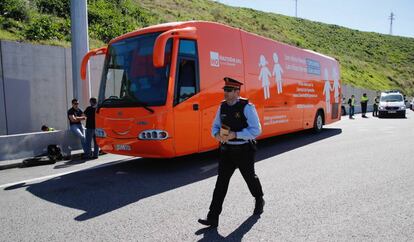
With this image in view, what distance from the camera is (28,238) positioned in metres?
3.96

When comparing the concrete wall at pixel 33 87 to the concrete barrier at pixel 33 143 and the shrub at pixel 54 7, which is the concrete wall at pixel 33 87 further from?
the shrub at pixel 54 7

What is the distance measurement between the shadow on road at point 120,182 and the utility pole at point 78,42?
353 cm

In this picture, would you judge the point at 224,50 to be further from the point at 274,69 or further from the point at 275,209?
the point at 275,209

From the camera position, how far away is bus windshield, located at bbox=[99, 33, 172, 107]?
6.89 m

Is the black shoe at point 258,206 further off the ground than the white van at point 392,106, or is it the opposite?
the white van at point 392,106

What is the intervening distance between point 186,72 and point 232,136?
133 inches

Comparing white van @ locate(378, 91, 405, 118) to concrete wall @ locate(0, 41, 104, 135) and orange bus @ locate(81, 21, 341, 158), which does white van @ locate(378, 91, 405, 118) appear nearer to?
orange bus @ locate(81, 21, 341, 158)

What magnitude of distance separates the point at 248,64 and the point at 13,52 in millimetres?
7702

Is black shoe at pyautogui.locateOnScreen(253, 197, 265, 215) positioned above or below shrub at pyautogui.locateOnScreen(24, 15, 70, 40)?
below

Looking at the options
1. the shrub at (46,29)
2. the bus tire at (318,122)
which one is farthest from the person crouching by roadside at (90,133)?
the shrub at (46,29)

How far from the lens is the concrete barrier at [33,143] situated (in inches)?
334

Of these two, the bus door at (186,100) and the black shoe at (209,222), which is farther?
the bus door at (186,100)

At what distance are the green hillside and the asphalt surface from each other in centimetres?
1097

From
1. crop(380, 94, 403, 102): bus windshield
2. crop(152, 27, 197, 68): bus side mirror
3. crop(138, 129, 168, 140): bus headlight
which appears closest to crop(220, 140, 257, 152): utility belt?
crop(152, 27, 197, 68): bus side mirror
